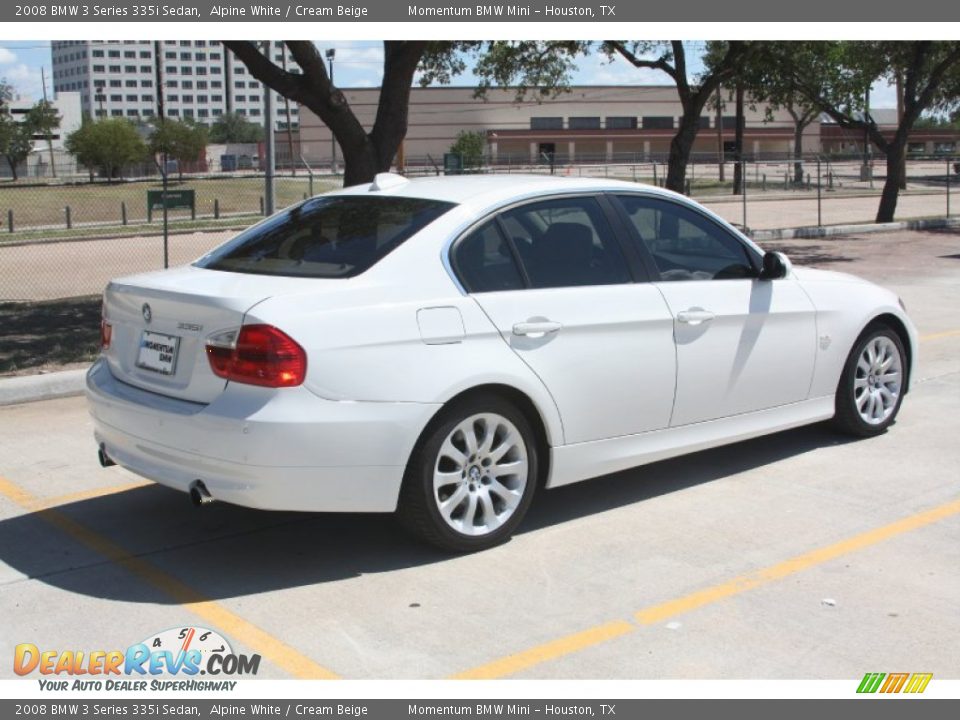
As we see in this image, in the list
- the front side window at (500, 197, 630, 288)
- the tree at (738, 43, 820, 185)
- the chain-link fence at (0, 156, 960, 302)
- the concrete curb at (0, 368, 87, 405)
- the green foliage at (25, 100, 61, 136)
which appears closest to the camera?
the front side window at (500, 197, 630, 288)

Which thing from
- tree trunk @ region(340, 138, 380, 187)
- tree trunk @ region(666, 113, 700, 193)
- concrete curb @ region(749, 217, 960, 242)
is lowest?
concrete curb @ region(749, 217, 960, 242)

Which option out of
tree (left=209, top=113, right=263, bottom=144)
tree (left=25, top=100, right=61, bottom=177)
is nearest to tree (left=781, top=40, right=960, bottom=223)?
tree (left=25, top=100, right=61, bottom=177)

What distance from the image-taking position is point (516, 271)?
5730 mm

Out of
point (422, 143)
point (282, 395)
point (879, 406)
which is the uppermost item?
point (422, 143)

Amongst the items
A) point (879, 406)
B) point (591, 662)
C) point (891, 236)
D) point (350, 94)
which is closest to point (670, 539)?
point (591, 662)

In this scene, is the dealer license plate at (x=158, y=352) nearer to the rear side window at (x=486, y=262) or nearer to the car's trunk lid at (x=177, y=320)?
the car's trunk lid at (x=177, y=320)

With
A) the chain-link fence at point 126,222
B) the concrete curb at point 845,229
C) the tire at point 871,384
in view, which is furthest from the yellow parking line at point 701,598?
the concrete curb at point 845,229

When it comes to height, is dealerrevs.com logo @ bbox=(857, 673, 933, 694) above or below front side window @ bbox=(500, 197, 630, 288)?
below

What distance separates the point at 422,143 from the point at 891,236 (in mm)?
72920

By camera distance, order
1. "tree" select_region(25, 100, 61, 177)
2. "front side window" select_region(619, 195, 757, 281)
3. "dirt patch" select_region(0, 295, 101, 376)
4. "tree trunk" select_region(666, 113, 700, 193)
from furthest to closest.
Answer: "tree" select_region(25, 100, 61, 177), "tree trunk" select_region(666, 113, 700, 193), "dirt patch" select_region(0, 295, 101, 376), "front side window" select_region(619, 195, 757, 281)

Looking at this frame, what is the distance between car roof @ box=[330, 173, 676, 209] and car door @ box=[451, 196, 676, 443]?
8cm

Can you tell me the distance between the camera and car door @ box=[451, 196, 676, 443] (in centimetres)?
560

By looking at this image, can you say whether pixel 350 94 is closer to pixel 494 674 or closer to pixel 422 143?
pixel 422 143

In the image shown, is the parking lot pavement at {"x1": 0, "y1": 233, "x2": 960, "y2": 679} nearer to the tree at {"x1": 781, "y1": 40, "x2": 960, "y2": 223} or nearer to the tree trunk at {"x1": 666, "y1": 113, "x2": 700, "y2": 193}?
the tree trunk at {"x1": 666, "y1": 113, "x2": 700, "y2": 193}
